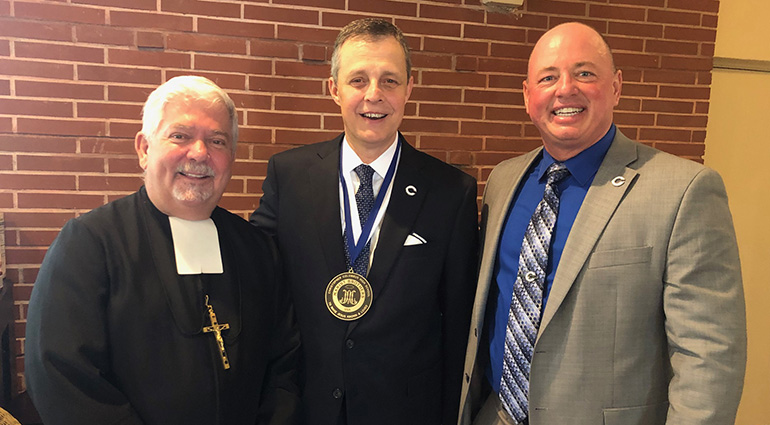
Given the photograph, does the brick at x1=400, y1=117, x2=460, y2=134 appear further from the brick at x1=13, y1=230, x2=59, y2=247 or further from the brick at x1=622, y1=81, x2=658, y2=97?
the brick at x1=13, y1=230, x2=59, y2=247

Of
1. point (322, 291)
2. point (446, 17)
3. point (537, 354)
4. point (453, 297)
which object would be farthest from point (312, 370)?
point (446, 17)

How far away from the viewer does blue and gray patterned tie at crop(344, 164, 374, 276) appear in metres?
1.78

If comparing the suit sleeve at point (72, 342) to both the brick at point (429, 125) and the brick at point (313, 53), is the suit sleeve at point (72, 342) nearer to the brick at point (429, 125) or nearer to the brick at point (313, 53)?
the brick at point (313, 53)

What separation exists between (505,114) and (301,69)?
4.23 feet

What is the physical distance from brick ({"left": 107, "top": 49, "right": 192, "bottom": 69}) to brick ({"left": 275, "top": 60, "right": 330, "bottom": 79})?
1.63 ft

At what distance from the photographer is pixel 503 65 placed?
3150mm

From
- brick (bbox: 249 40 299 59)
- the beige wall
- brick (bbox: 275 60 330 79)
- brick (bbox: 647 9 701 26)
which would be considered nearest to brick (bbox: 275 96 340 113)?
brick (bbox: 275 60 330 79)

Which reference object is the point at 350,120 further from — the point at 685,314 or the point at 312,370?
the point at 685,314

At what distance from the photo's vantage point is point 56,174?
2732mm

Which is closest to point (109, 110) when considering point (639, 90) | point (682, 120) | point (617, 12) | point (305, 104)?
point (305, 104)

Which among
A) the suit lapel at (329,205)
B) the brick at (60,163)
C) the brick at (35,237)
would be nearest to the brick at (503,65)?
the suit lapel at (329,205)

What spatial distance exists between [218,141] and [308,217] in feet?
1.37

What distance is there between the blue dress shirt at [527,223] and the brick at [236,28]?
1783 mm

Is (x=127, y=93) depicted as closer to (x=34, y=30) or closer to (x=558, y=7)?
(x=34, y=30)
